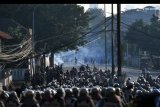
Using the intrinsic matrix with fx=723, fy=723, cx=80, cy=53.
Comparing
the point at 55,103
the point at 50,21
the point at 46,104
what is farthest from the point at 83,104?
the point at 50,21

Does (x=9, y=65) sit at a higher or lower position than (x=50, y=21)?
lower

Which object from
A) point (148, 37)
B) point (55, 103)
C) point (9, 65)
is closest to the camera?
point (55, 103)

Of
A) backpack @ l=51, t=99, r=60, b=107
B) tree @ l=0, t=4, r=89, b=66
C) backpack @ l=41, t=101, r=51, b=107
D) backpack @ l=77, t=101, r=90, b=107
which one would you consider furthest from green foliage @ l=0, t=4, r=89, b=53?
backpack @ l=77, t=101, r=90, b=107

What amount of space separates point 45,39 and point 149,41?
85.3 feet

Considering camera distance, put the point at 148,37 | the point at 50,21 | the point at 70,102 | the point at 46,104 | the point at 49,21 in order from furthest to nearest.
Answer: the point at 148,37
the point at 50,21
the point at 49,21
the point at 70,102
the point at 46,104

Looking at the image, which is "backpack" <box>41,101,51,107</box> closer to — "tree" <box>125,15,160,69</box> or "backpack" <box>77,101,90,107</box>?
"backpack" <box>77,101,90,107</box>

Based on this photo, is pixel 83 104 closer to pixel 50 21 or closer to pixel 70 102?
pixel 70 102

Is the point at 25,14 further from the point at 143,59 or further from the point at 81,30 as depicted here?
the point at 143,59

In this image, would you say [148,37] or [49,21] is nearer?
[49,21]

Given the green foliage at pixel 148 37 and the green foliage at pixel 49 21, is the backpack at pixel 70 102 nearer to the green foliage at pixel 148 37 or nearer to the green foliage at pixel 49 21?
the green foliage at pixel 49 21

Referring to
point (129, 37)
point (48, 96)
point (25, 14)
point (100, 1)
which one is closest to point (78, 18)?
point (25, 14)

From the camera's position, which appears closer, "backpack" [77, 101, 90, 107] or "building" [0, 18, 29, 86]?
"backpack" [77, 101, 90, 107]

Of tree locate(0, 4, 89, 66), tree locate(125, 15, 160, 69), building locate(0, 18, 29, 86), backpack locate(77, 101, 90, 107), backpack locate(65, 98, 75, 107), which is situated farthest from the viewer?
tree locate(125, 15, 160, 69)

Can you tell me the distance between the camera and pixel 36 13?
81.8m
